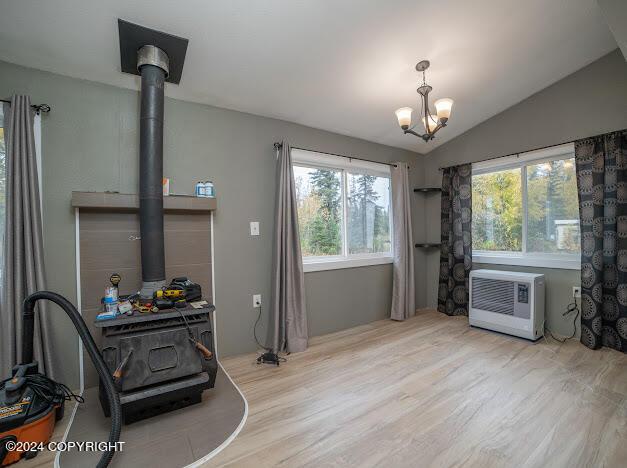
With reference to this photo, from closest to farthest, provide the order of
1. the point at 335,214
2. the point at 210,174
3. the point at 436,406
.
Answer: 1. the point at 436,406
2. the point at 210,174
3. the point at 335,214

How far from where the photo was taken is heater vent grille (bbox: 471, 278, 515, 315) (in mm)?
2918

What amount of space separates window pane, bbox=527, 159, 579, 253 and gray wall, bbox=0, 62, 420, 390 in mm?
1709

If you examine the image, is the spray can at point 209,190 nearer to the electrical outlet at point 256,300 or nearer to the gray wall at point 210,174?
the gray wall at point 210,174

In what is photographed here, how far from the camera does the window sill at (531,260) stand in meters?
2.82

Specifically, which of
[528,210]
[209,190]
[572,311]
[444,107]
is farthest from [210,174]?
[572,311]

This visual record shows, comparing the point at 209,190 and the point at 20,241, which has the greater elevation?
the point at 209,190

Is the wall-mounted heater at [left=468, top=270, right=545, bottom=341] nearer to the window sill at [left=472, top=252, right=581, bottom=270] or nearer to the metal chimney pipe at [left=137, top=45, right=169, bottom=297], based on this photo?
the window sill at [left=472, top=252, right=581, bottom=270]

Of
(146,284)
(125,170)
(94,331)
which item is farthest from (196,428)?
(125,170)

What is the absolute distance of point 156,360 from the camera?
1.62 m

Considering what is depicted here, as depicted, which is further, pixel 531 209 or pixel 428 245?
pixel 428 245

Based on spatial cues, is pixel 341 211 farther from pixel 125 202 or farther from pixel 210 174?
pixel 125 202

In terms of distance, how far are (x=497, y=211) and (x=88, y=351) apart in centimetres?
401

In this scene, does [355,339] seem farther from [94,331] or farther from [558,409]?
[94,331]

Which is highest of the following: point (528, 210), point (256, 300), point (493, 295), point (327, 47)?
point (327, 47)
